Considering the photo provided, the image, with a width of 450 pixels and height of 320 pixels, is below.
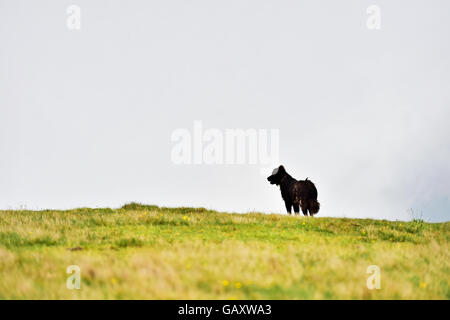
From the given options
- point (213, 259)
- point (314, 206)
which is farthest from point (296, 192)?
point (213, 259)

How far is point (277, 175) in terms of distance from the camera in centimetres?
2742

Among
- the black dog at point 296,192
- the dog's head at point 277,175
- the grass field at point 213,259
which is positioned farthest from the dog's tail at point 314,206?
the grass field at point 213,259

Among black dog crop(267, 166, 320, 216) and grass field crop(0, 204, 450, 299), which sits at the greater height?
black dog crop(267, 166, 320, 216)

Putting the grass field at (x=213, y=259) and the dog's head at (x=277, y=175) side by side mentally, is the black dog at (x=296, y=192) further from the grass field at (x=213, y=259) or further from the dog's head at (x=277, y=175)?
the grass field at (x=213, y=259)

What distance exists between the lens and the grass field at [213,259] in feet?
27.4

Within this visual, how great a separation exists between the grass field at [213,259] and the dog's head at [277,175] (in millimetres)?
8723

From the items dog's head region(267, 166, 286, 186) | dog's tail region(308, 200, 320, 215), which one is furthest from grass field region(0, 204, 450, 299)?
dog's head region(267, 166, 286, 186)

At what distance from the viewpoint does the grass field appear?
8.36 meters

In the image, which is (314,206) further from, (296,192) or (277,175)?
(277,175)

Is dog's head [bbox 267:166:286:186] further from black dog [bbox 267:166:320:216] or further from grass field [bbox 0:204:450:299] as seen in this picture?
grass field [bbox 0:204:450:299]
